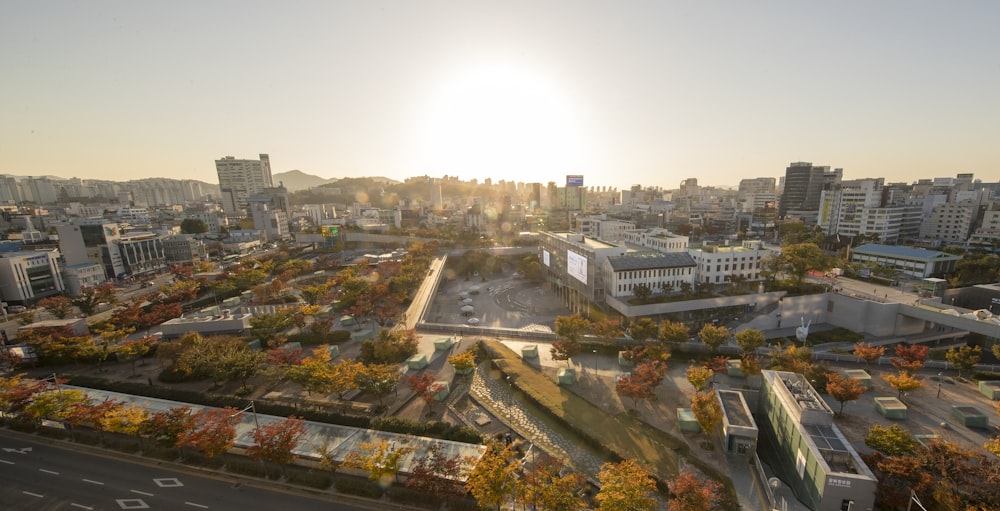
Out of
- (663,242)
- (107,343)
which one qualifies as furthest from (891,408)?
(107,343)

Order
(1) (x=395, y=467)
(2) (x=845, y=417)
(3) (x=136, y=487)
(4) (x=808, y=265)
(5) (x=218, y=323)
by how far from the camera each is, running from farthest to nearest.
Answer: (4) (x=808, y=265) → (5) (x=218, y=323) → (2) (x=845, y=417) → (3) (x=136, y=487) → (1) (x=395, y=467)

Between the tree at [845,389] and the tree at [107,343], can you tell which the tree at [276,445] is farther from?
the tree at [845,389]

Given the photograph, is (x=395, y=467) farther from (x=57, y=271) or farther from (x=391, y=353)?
(x=57, y=271)


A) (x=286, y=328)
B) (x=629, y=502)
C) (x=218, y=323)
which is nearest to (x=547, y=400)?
(x=629, y=502)

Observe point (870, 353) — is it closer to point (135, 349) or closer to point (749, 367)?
point (749, 367)

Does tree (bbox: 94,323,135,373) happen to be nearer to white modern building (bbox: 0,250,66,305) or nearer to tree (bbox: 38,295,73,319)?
tree (bbox: 38,295,73,319)

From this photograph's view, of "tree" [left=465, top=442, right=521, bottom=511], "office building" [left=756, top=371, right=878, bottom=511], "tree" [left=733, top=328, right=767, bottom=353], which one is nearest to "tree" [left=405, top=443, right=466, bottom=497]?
"tree" [left=465, top=442, right=521, bottom=511]

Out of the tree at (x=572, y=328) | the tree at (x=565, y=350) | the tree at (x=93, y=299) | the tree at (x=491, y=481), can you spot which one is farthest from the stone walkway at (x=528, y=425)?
the tree at (x=93, y=299)
